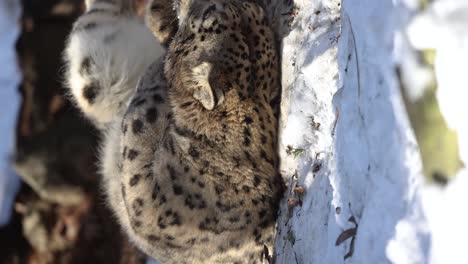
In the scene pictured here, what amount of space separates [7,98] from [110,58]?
3.49m

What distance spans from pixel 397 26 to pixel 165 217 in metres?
1.92

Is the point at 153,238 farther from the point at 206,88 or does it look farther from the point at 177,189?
the point at 206,88

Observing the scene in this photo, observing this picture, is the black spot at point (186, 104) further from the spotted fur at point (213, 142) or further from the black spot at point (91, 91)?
the black spot at point (91, 91)

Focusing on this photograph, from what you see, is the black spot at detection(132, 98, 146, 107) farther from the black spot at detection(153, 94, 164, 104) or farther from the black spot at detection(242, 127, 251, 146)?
the black spot at detection(242, 127, 251, 146)

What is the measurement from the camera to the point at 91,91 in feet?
16.6

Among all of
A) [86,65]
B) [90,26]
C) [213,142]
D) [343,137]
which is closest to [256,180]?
[213,142]

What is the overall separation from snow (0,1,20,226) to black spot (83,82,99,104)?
3.23 metres

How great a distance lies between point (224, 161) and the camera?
385 centimetres

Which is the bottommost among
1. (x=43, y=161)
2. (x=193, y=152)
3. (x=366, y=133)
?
(x=43, y=161)

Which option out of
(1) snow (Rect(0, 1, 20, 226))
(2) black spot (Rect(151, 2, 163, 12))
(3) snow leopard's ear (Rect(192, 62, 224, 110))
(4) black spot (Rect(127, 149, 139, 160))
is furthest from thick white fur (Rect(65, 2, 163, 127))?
(1) snow (Rect(0, 1, 20, 226))

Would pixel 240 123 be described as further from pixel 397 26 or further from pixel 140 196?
pixel 397 26

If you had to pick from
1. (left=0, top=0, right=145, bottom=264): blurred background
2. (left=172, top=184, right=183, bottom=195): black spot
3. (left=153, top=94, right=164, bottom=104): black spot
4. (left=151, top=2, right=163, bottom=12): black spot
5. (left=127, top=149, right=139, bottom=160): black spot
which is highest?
(left=151, top=2, right=163, bottom=12): black spot

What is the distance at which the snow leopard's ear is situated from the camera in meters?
3.69

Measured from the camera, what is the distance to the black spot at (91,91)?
16.5 feet
